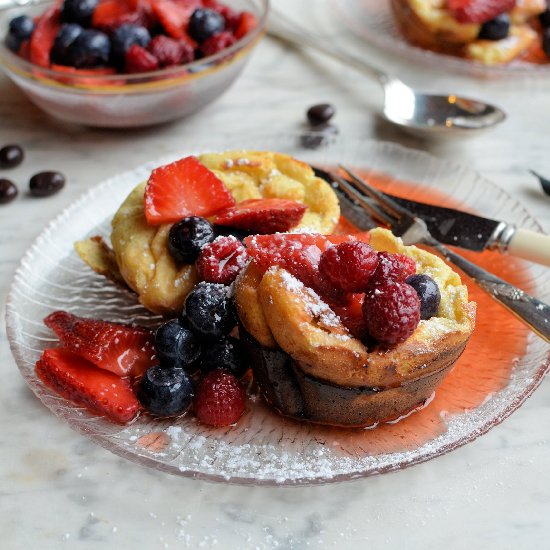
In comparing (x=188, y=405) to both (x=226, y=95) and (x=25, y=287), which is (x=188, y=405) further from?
(x=226, y=95)

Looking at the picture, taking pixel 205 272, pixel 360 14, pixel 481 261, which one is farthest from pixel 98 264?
pixel 360 14

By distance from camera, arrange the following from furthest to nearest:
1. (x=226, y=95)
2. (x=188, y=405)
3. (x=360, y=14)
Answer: (x=360, y=14), (x=226, y=95), (x=188, y=405)

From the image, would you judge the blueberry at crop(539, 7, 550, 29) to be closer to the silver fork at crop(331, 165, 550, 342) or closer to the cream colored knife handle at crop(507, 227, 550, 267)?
the silver fork at crop(331, 165, 550, 342)

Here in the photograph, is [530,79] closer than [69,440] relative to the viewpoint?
No

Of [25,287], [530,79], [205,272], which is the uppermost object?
[205,272]

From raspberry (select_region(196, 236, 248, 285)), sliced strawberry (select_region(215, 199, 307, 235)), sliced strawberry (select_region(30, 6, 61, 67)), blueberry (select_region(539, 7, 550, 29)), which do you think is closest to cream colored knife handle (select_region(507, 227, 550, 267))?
sliced strawberry (select_region(215, 199, 307, 235))

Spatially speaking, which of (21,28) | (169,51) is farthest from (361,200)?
(21,28)

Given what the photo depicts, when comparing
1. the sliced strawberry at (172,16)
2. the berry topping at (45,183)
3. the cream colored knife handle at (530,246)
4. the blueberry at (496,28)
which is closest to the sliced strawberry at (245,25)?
the sliced strawberry at (172,16)
